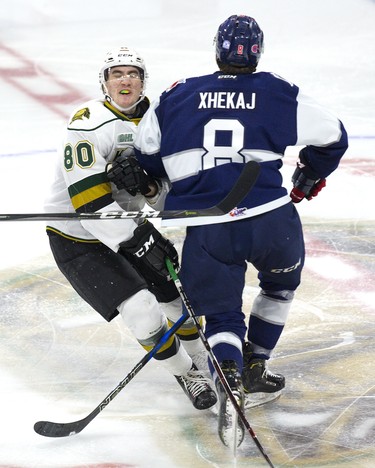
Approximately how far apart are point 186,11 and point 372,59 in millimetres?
1654

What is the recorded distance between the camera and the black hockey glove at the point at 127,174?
10.3 ft

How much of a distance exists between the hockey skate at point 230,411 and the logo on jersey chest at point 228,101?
0.73 metres

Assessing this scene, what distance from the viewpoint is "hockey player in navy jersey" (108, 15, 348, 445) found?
3.02 m

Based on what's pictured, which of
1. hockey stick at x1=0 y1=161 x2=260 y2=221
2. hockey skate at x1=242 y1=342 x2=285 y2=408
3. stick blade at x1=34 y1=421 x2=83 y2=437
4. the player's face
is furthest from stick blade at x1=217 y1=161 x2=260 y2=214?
stick blade at x1=34 y1=421 x2=83 y2=437

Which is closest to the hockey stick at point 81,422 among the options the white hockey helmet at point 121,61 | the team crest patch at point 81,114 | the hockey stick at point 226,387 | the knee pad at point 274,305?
the hockey stick at point 226,387

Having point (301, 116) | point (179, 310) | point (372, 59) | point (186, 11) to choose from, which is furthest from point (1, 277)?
point (186, 11)

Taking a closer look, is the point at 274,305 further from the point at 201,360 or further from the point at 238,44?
the point at 238,44

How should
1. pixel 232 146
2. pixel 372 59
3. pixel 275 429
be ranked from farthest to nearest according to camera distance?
pixel 372 59 < pixel 275 429 < pixel 232 146

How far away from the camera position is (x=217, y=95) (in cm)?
304

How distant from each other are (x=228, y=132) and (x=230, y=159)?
75 mm

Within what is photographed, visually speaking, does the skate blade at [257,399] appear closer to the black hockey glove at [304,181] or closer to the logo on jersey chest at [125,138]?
the black hockey glove at [304,181]

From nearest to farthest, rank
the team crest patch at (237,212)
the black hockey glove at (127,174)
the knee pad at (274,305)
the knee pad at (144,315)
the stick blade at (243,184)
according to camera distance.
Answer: the stick blade at (243,184)
the team crest patch at (237,212)
the black hockey glove at (127,174)
the knee pad at (144,315)
the knee pad at (274,305)

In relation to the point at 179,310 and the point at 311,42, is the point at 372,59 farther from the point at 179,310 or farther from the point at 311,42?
the point at 179,310

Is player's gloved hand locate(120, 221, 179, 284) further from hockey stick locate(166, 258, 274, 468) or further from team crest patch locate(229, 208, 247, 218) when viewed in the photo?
team crest patch locate(229, 208, 247, 218)
